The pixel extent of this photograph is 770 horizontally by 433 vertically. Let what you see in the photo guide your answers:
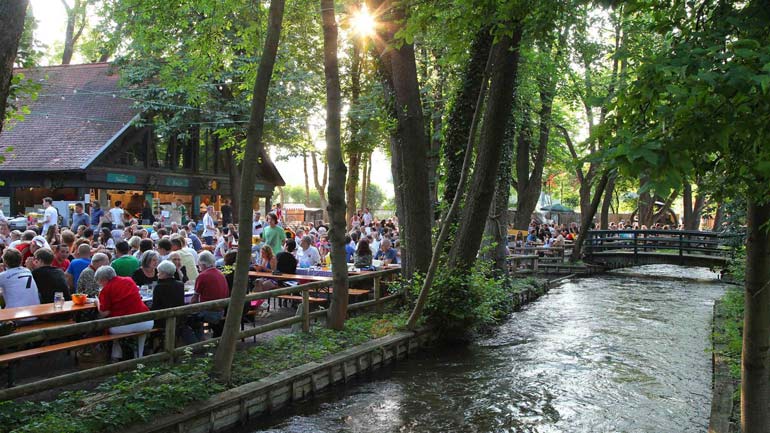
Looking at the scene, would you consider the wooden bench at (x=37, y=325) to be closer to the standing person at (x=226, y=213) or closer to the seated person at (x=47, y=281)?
the seated person at (x=47, y=281)

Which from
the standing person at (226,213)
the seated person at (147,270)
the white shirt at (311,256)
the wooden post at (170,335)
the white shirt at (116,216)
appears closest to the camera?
the wooden post at (170,335)

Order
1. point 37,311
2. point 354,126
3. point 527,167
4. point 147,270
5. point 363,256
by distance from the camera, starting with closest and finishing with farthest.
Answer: point 37,311 → point 147,270 → point 363,256 → point 354,126 → point 527,167

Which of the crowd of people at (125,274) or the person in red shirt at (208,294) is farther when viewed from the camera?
the person in red shirt at (208,294)

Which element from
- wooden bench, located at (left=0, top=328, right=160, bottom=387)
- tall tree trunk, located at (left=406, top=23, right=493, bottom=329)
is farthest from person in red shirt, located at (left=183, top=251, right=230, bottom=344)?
tall tree trunk, located at (left=406, top=23, right=493, bottom=329)

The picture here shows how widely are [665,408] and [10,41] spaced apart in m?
7.91

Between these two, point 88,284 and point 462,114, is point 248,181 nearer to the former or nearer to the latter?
point 88,284

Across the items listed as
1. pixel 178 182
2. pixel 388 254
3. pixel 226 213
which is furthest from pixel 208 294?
pixel 178 182

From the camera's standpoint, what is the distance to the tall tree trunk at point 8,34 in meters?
4.54

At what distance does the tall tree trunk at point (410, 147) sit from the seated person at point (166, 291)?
448cm

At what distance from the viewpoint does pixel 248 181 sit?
274 inches

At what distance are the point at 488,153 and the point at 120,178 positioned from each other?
18016mm

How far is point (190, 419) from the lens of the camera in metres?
6.21

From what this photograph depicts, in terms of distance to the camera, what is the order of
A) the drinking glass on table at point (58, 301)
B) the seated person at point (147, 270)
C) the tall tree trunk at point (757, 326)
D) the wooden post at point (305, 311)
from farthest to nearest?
the wooden post at point (305, 311), the seated person at point (147, 270), the drinking glass on table at point (58, 301), the tall tree trunk at point (757, 326)

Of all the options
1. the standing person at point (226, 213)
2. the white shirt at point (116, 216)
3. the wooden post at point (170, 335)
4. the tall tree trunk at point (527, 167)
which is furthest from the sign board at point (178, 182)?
the wooden post at point (170, 335)
